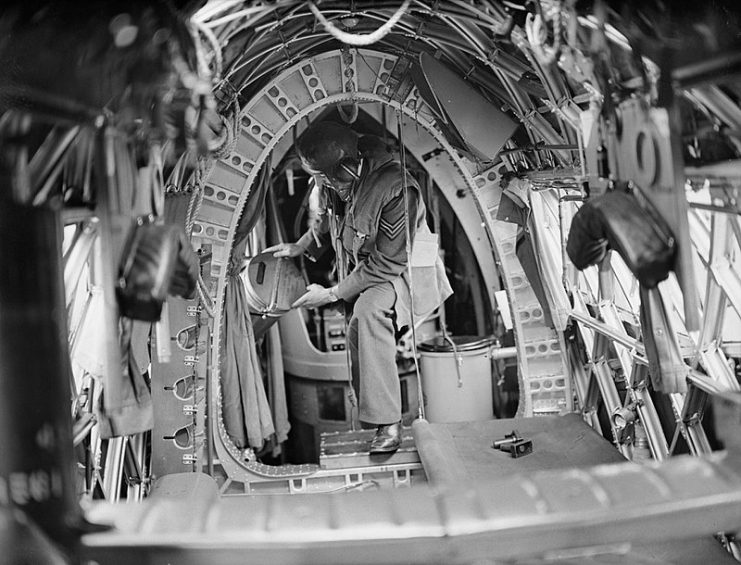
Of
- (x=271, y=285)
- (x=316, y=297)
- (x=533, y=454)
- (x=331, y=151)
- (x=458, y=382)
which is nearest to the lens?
(x=533, y=454)

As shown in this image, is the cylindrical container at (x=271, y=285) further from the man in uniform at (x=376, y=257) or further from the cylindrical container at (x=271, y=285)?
the man in uniform at (x=376, y=257)

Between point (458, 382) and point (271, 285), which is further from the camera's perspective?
point (458, 382)

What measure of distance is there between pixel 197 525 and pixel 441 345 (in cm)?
333

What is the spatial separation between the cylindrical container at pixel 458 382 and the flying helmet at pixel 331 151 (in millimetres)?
1299

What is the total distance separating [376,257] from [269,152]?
805mm

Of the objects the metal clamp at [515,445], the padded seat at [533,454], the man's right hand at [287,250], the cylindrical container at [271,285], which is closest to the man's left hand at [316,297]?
the cylindrical container at [271,285]

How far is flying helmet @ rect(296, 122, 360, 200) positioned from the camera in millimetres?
3887

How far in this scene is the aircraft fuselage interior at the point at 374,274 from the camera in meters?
1.59

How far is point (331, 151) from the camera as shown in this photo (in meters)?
3.88

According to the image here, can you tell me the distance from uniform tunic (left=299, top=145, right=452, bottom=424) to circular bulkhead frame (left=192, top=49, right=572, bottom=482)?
1.33 ft

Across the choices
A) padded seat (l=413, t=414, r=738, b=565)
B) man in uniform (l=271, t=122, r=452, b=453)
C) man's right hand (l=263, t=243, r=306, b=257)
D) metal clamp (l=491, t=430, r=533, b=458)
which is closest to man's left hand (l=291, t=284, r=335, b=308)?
man in uniform (l=271, t=122, r=452, b=453)

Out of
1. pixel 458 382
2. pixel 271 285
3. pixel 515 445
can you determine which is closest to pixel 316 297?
pixel 271 285

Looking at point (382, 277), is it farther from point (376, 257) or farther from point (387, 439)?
Result: point (387, 439)

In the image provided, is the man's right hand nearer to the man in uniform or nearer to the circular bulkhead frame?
the man in uniform
